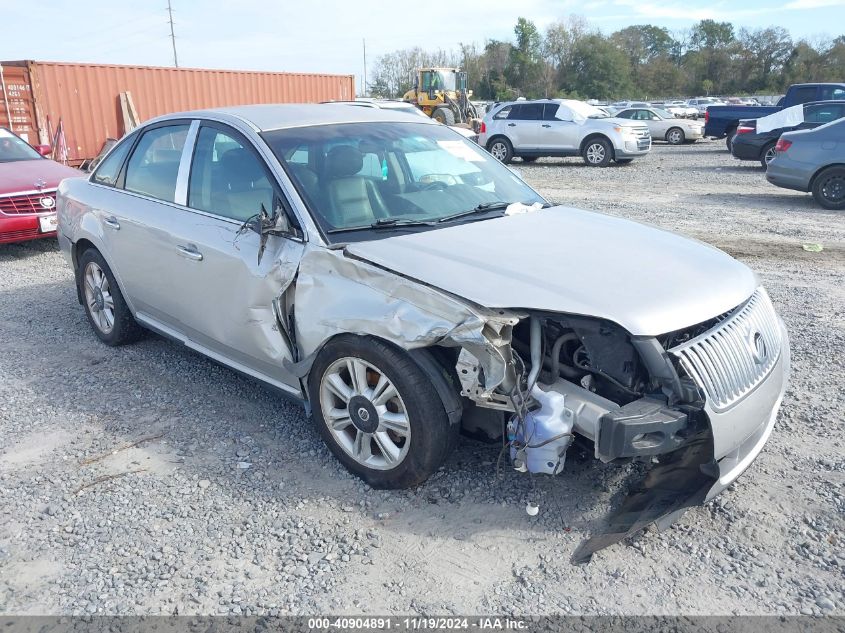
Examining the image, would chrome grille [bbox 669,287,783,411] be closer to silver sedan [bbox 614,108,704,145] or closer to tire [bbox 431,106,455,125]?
silver sedan [bbox 614,108,704,145]

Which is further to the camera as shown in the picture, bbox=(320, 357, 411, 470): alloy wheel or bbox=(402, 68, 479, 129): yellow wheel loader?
bbox=(402, 68, 479, 129): yellow wheel loader

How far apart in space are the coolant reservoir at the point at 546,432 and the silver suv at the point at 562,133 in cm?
1655

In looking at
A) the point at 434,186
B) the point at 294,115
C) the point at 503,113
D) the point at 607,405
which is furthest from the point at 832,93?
the point at 607,405

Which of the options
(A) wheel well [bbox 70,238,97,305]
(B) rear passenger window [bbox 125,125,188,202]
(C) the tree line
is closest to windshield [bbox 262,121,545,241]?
(B) rear passenger window [bbox 125,125,188,202]

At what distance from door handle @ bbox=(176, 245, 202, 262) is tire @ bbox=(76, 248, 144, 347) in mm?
1177

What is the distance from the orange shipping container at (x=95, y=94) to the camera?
51.8 ft

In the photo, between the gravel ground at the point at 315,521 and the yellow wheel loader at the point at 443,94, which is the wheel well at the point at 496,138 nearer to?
the yellow wheel loader at the point at 443,94

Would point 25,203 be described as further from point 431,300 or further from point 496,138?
point 496,138

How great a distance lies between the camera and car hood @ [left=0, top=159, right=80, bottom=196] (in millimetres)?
8406

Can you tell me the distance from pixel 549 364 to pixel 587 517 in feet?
2.39

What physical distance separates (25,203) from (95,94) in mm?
10097

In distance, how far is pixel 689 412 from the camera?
111 inches

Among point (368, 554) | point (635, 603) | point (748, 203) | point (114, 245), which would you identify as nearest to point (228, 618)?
point (368, 554)

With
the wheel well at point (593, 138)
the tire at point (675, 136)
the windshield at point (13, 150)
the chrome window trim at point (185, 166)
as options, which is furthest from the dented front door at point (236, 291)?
the tire at point (675, 136)
